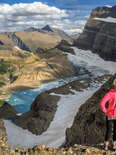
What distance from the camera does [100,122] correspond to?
20312mm

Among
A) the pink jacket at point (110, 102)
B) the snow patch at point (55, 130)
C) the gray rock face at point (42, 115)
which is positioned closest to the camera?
the pink jacket at point (110, 102)

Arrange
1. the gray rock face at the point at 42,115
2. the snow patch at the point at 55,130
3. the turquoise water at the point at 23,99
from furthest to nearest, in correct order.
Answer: the turquoise water at the point at 23,99
the gray rock face at the point at 42,115
the snow patch at the point at 55,130

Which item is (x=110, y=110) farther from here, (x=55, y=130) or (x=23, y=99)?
(x=23, y=99)

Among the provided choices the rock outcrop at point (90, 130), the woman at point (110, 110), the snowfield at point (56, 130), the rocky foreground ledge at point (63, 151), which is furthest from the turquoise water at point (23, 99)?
the woman at point (110, 110)

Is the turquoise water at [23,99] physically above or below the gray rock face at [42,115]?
below

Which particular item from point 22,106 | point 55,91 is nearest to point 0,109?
point 55,91

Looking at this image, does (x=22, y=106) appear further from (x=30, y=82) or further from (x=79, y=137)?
(x=79, y=137)

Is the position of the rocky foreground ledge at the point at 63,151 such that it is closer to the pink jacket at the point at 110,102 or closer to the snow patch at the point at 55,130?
the pink jacket at the point at 110,102

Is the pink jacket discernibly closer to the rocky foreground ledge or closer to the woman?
the woman

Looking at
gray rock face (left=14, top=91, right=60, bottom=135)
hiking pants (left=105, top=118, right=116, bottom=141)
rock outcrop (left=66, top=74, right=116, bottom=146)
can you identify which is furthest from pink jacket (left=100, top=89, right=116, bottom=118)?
gray rock face (left=14, top=91, right=60, bottom=135)

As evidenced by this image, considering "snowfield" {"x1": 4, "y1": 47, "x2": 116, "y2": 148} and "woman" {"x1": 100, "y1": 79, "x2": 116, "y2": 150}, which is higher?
"woman" {"x1": 100, "y1": 79, "x2": 116, "y2": 150}

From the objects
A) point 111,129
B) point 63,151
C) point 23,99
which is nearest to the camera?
point 63,151

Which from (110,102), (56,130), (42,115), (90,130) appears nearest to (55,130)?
(56,130)

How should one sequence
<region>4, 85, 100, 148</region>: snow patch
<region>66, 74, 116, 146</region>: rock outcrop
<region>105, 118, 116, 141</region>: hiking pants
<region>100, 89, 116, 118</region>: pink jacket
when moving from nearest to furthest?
<region>100, 89, 116, 118</region>: pink jacket
<region>105, 118, 116, 141</region>: hiking pants
<region>66, 74, 116, 146</region>: rock outcrop
<region>4, 85, 100, 148</region>: snow patch
